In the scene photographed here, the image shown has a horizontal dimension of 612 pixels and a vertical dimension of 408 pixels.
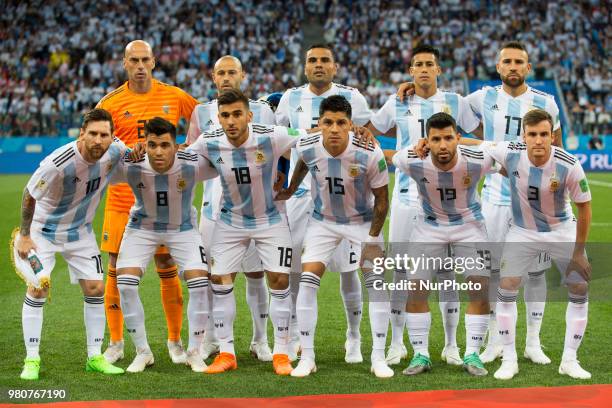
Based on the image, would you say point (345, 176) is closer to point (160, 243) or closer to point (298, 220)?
point (298, 220)

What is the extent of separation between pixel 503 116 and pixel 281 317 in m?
2.43

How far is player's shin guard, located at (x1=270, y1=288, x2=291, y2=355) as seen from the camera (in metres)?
6.51

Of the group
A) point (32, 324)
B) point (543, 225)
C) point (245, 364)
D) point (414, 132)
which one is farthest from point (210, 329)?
point (543, 225)

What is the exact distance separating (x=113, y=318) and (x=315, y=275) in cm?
172

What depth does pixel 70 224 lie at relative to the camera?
6402 millimetres

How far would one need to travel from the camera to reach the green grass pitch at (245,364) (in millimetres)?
5934

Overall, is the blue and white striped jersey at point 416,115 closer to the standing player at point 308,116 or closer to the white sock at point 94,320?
the standing player at point 308,116

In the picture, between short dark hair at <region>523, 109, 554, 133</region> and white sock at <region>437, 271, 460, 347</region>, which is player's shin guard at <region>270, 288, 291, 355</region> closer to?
white sock at <region>437, 271, 460, 347</region>

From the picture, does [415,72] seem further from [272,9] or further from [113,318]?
[272,9]

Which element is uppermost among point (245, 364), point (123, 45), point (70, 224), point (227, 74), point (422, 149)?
point (123, 45)

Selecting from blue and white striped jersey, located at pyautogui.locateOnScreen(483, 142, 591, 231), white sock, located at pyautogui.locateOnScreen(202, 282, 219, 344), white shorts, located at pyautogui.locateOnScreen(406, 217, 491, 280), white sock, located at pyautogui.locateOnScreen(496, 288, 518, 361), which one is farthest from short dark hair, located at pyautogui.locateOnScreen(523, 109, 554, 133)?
white sock, located at pyautogui.locateOnScreen(202, 282, 219, 344)

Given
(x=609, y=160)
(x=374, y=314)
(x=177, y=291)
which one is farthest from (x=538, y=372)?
(x=609, y=160)

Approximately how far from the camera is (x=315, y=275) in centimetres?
643

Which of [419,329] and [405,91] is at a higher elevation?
[405,91]
